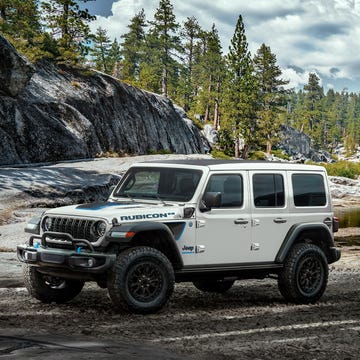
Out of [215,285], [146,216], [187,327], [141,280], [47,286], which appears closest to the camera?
[187,327]

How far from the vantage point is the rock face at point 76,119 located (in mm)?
30906

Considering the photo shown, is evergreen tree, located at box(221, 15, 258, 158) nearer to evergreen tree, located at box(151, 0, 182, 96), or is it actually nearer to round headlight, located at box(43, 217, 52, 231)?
evergreen tree, located at box(151, 0, 182, 96)

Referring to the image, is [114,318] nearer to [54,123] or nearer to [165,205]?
[165,205]

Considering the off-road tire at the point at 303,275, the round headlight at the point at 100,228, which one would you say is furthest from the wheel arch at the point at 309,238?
the round headlight at the point at 100,228

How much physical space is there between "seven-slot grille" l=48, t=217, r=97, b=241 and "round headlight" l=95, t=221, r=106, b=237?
0.07 metres

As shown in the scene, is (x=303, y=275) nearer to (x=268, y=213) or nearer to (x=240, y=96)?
(x=268, y=213)

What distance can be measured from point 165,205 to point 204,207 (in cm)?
58

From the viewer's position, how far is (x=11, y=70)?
1187 inches

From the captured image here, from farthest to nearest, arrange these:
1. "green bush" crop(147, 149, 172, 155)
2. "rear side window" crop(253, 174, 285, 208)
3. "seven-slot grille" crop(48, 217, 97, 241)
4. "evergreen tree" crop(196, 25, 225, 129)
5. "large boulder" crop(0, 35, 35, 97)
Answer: "evergreen tree" crop(196, 25, 225, 129) < "green bush" crop(147, 149, 172, 155) < "large boulder" crop(0, 35, 35, 97) < "rear side window" crop(253, 174, 285, 208) < "seven-slot grille" crop(48, 217, 97, 241)

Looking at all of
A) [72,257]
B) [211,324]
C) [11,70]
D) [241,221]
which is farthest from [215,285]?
[11,70]

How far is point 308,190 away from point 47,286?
15.4 feet

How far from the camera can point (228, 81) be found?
257ft

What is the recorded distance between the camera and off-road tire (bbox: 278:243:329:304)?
966 centimetres

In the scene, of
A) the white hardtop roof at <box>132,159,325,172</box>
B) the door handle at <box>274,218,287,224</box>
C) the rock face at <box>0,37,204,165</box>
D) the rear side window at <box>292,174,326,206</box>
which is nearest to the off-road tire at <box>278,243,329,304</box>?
the door handle at <box>274,218,287,224</box>
